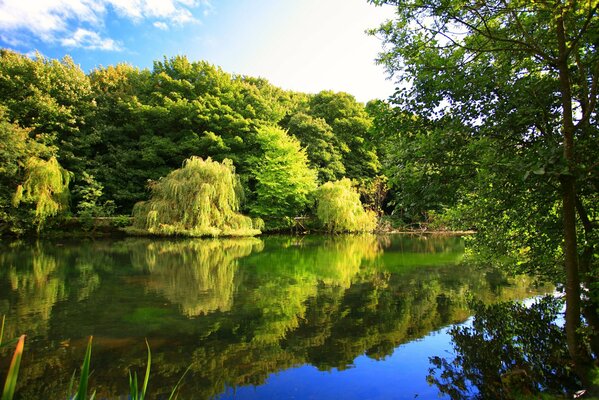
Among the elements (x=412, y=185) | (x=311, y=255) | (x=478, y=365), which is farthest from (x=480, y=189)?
(x=311, y=255)

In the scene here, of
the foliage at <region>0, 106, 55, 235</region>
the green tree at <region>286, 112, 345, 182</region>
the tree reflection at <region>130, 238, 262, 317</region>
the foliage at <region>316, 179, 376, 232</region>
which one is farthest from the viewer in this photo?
the green tree at <region>286, 112, 345, 182</region>

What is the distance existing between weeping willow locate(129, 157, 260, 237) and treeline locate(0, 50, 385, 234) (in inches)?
83.9

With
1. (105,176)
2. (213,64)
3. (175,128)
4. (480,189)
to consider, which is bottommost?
(480,189)

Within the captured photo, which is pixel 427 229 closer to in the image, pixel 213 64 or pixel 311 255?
pixel 311 255

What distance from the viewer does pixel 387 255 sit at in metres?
13.8

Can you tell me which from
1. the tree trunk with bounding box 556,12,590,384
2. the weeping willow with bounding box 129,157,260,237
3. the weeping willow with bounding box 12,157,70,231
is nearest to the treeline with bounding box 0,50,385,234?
the weeping willow with bounding box 12,157,70,231

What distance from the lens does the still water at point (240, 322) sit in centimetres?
387

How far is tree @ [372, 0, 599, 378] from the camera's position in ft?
9.53

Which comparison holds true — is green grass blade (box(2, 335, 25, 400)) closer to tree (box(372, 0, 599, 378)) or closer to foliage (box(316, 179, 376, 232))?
tree (box(372, 0, 599, 378))

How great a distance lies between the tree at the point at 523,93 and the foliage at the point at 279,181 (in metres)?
19.4

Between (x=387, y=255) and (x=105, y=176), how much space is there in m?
17.0

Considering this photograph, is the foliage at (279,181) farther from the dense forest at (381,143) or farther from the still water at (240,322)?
the still water at (240,322)

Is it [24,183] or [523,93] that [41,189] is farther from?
[523,93]

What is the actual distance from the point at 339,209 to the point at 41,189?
50.1 feet
